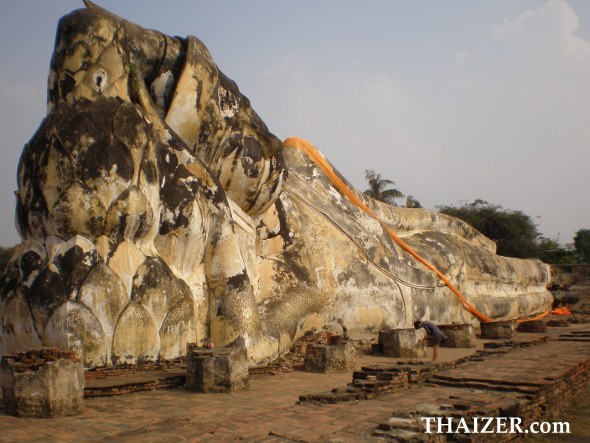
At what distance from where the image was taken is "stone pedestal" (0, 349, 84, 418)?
4.48 metres

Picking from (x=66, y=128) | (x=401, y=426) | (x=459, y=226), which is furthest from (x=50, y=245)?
(x=459, y=226)

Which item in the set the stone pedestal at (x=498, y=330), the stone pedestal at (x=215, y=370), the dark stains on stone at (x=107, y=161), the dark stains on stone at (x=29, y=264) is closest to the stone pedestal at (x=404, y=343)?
the stone pedestal at (x=498, y=330)

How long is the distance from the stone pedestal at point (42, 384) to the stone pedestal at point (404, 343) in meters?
4.76

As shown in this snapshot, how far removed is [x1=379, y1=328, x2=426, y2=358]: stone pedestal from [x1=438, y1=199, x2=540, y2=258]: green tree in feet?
63.5

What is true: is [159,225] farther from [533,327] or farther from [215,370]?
[533,327]

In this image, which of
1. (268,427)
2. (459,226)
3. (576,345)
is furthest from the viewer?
(459,226)

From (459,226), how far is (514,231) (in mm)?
14114

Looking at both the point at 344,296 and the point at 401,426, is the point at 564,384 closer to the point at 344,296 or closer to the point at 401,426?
the point at 401,426

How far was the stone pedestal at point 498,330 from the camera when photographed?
11047mm

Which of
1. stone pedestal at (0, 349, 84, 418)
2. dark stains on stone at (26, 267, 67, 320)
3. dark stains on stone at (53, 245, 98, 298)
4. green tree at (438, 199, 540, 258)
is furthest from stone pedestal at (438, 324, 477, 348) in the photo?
green tree at (438, 199, 540, 258)

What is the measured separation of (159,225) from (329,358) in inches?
90.5

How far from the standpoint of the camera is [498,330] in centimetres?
1111

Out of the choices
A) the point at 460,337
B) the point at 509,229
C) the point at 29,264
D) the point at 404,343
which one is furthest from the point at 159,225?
the point at 509,229

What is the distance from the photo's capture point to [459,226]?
1373 cm
